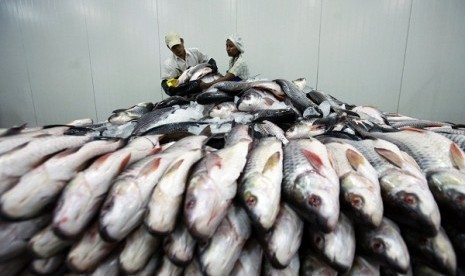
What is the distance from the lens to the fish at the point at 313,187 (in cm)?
71

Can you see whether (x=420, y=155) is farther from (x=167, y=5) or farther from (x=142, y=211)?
(x=167, y=5)

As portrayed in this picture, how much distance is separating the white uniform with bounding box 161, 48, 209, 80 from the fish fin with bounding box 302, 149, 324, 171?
3205 mm

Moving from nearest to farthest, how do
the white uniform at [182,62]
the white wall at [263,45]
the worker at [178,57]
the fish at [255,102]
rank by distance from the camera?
the fish at [255,102] → the worker at [178,57] → the white uniform at [182,62] → the white wall at [263,45]

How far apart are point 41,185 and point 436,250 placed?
121 centimetres

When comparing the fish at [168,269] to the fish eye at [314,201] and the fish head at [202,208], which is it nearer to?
the fish head at [202,208]

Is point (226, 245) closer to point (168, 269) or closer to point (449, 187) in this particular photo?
point (168, 269)

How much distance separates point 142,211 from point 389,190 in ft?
2.58

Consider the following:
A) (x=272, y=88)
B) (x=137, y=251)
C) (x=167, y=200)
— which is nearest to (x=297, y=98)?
(x=272, y=88)

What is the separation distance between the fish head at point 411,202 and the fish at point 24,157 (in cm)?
116

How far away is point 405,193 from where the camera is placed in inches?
28.9

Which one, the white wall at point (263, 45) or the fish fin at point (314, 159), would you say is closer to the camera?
the fish fin at point (314, 159)

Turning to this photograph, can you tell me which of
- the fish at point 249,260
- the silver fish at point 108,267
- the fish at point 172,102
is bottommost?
the silver fish at point 108,267

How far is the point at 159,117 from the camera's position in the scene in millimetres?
1623

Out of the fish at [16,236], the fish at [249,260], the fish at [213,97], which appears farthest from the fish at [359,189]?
the fish at [213,97]
